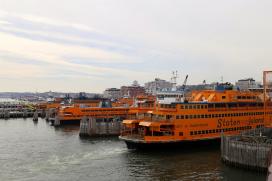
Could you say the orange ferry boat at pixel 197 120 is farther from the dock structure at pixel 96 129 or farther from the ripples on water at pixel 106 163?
the dock structure at pixel 96 129

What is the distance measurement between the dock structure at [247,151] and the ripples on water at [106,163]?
93 centimetres

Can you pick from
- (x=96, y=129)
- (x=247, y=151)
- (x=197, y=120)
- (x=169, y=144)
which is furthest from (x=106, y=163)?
(x=96, y=129)

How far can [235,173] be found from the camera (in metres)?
38.2

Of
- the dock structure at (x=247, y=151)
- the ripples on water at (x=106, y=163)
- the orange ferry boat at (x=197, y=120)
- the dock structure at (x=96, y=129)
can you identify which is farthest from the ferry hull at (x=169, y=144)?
the dock structure at (x=96, y=129)

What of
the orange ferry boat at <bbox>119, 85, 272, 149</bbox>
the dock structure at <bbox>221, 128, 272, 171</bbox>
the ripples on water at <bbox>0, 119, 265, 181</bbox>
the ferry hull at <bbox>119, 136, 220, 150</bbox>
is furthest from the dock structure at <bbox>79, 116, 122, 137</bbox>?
the dock structure at <bbox>221, 128, 272, 171</bbox>

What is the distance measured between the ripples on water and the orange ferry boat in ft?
7.05

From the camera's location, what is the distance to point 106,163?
148 ft

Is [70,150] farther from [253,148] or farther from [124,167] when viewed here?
[253,148]

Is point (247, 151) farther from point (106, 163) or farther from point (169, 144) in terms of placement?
point (106, 163)

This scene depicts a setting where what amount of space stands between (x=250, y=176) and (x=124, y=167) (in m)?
14.5

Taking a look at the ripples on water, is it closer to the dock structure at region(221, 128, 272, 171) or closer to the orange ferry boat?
the dock structure at region(221, 128, 272, 171)

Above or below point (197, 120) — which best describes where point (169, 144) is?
below

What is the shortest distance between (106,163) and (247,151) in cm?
1730

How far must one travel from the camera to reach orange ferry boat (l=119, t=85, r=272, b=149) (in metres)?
52.8
